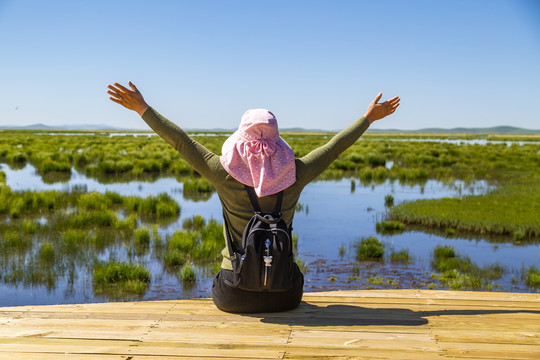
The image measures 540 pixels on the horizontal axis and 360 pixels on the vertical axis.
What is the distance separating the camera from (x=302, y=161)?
3.49 m

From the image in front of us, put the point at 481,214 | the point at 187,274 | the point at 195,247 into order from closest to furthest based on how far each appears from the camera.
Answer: the point at 187,274 < the point at 195,247 < the point at 481,214

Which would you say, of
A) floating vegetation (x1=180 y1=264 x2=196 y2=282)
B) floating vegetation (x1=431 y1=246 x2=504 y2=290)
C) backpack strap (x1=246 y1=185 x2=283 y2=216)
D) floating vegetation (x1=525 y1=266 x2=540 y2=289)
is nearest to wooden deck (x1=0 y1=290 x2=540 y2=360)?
backpack strap (x1=246 y1=185 x2=283 y2=216)

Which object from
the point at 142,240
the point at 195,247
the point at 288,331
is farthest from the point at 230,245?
the point at 142,240

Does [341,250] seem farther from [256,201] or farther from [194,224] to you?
[256,201]

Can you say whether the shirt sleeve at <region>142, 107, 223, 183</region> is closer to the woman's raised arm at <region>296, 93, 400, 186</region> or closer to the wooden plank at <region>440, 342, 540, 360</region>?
the woman's raised arm at <region>296, 93, 400, 186</region>

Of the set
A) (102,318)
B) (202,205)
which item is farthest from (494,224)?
(102,318)

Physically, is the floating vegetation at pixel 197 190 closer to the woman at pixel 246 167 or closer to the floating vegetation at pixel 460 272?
the floating vegetation at pixel 460 272

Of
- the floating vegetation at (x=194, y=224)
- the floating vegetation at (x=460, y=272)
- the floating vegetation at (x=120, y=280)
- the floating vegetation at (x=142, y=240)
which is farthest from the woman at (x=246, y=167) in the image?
the floating vegetation at (x=194, y=224)

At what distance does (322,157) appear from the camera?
355 cm

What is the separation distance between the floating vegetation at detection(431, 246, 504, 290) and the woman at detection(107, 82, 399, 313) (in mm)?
4827

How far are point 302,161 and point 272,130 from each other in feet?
1.05

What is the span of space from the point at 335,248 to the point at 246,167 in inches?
279

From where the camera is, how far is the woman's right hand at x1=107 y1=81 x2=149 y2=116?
136 inches

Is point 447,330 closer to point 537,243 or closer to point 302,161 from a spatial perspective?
point 302,161
